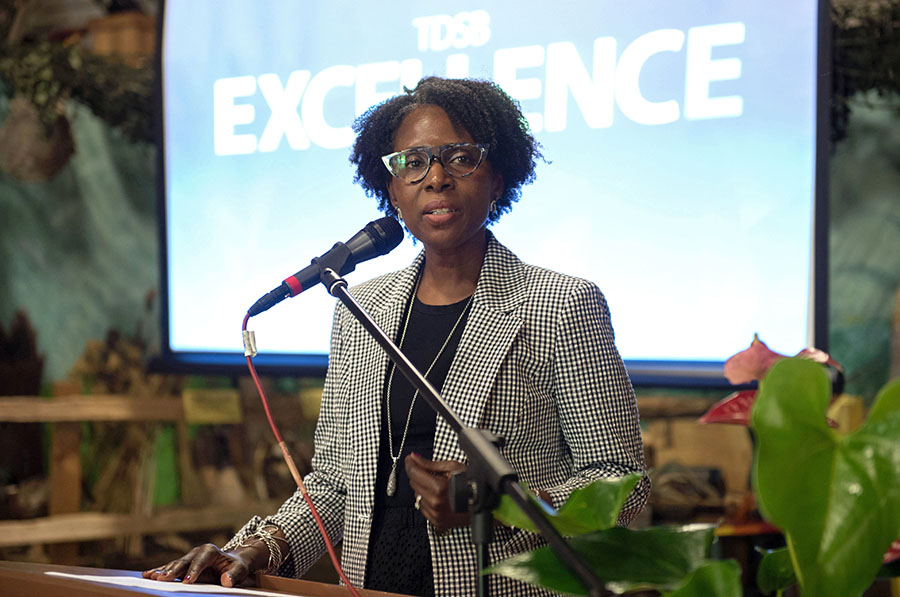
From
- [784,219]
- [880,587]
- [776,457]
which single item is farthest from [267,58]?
[776,457]

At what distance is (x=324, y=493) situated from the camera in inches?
62.0

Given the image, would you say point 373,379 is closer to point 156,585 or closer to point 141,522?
point 156,585

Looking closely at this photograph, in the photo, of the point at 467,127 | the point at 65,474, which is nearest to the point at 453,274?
the point at 467,127

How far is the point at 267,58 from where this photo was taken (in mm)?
3195

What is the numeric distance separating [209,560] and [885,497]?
0.87 metres

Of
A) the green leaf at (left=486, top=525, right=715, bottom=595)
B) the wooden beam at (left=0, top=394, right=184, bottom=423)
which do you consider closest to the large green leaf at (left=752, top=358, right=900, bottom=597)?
the green leaf at (left=486, top=525, right=715, bottom=595)

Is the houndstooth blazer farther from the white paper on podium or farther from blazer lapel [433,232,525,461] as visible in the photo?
the white paper on podium

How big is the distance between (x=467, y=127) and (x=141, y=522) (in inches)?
113

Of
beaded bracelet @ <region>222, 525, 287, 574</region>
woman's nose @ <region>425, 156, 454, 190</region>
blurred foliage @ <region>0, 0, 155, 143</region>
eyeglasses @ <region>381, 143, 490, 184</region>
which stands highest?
blurred foliage @ <region>0, 0, 155, 143</region>

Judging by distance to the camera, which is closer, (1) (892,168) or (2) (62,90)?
(1) (892,168)

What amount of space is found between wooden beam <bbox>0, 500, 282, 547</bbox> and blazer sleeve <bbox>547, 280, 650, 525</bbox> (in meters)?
2.58

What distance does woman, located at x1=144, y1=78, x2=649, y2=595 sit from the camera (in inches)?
54.7

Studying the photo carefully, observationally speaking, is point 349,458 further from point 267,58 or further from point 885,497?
point 267,58

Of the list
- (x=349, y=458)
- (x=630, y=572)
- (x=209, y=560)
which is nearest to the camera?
(x=630, y=572)
